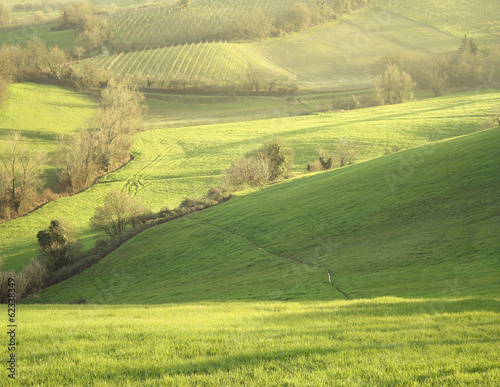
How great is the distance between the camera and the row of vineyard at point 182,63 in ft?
→ 490

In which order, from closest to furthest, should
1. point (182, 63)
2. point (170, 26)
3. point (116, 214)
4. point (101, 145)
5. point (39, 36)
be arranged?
point (116, 214) < point (101, 145) < point (182, 63) < point (39, 36) < point (170, 26)

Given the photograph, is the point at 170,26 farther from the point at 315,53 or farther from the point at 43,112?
the point at 43,112

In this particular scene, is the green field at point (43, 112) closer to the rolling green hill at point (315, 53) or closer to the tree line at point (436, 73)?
the rolling green hill at point (315, 53)

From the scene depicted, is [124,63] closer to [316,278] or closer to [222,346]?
[316,278]

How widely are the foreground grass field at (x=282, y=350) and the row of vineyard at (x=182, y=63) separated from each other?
139685 mm

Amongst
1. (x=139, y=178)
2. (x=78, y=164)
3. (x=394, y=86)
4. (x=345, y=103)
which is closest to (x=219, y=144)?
(x=139, y=178)

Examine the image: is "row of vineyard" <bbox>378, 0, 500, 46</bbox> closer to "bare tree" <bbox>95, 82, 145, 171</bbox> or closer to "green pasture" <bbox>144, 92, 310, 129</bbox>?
"green pasture" <bbox>144, 92, 310, 129</bbox>

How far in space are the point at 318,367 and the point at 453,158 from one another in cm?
3894

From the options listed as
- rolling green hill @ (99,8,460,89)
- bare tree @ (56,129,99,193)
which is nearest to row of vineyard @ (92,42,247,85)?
rolling green hill @ (99,8,460,89)

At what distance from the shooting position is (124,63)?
155750 mm

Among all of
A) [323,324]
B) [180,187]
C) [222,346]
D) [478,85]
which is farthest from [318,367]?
[478,85]

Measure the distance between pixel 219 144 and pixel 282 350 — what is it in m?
95.9

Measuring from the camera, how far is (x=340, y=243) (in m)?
37.2

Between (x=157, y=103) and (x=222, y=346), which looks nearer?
(x=222, y=346)
